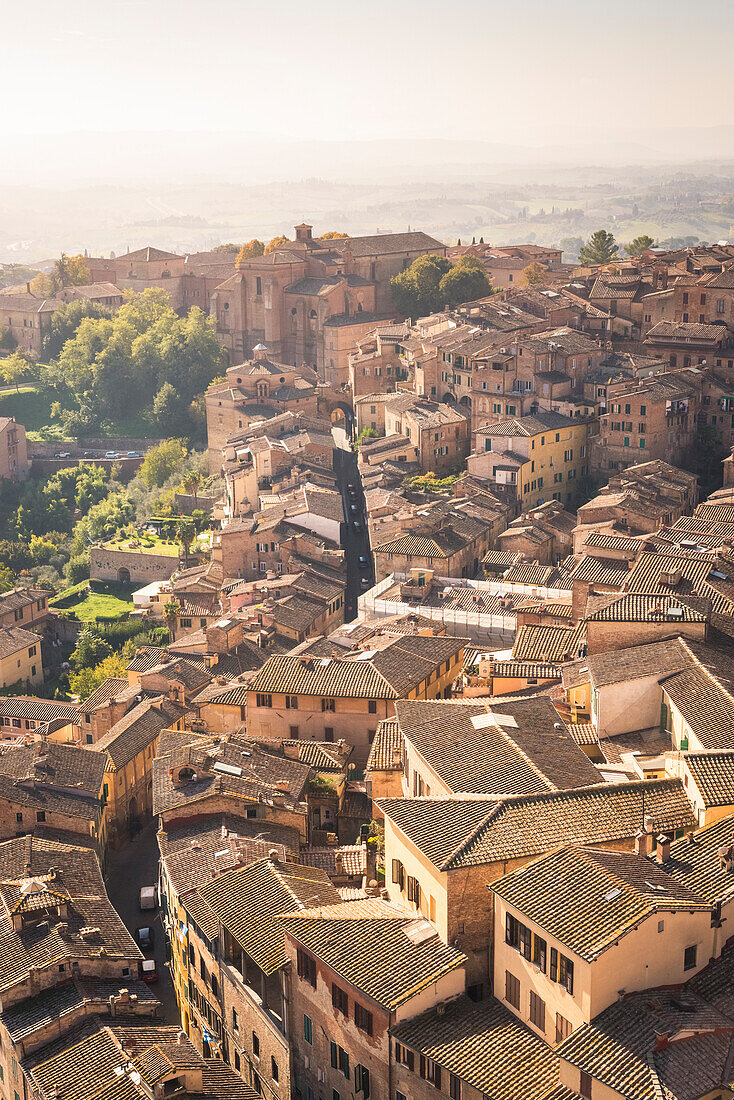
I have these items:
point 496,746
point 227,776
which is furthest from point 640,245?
point 496,746

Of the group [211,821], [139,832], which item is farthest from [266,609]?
[211,821]

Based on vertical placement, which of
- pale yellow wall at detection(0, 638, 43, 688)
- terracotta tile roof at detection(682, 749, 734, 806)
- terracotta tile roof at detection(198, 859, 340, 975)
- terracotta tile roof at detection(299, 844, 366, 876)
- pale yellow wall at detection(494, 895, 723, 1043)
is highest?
terracotta tile roof at detection(682, 749, 734, 806)

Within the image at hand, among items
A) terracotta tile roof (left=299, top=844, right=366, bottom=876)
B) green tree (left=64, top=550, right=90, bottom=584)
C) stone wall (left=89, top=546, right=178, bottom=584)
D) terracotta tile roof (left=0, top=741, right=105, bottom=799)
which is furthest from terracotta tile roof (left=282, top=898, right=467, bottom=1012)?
green tree (left=64, top=550, right=90, bottom=584)

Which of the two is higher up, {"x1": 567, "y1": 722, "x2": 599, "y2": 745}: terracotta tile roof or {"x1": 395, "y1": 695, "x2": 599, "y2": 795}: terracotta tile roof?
{"x1": 395, "y1": 695, "x2": 599, "y2": 795}: terracotta tile roof

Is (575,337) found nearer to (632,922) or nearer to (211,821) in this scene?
(211,821)

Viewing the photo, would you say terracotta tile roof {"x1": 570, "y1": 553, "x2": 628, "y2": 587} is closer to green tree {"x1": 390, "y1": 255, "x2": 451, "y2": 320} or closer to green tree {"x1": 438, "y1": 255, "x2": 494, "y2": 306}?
green tree {"x1": 438, "y1": 255, "x2": 494, "y2": 306}

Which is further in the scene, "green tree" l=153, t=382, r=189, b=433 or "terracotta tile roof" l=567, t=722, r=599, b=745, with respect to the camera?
"green tree" l=153, t=382, r=189, b=433
